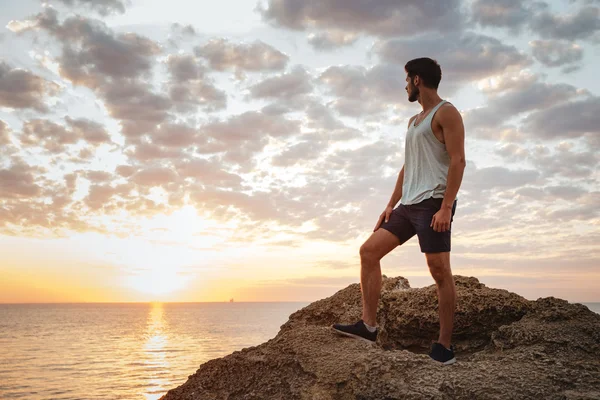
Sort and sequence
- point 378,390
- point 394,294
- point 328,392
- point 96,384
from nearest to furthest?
point 378,390
point 328,392
point 394,294
point 96,384

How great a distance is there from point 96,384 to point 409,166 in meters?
27.7

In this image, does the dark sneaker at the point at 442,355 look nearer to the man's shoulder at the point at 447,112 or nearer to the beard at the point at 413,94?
the man's shoulder at the point at 447,112

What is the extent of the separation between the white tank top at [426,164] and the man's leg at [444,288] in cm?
58

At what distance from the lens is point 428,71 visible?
4.76 meters

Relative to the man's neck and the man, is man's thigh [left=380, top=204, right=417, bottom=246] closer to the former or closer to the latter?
the man

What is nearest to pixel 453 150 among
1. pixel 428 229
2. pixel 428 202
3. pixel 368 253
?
pixel 428 202

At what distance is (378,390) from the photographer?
3.86m

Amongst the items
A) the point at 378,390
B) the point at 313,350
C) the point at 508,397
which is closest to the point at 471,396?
the point at 508,397

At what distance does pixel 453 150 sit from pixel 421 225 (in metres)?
0.75

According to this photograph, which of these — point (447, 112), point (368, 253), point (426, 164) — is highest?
point (447, 112)

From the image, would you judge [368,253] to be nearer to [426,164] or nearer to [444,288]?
[444,288]

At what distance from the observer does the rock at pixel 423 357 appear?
12.4 ft

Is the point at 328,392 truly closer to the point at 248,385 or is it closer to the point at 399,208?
the point at 248,385

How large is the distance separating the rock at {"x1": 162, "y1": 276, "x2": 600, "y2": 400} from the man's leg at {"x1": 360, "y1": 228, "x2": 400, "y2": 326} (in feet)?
1.23
